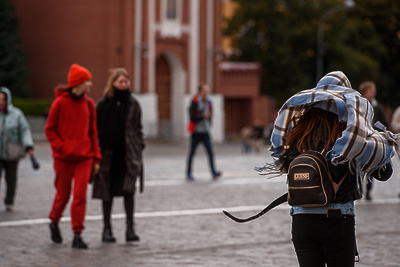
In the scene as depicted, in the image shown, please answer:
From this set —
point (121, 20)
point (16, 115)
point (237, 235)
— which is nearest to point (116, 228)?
point (237, 235)

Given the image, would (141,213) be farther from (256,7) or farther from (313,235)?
(256,7)

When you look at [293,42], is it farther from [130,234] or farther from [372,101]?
[130,234]

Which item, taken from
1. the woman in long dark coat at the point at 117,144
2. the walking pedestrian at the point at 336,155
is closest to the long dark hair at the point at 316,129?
the walking pedestrian at the point at 336,155

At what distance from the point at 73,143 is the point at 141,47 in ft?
110

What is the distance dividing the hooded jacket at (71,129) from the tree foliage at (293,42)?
4081 centimetres

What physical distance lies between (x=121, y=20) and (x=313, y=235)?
1480 inches

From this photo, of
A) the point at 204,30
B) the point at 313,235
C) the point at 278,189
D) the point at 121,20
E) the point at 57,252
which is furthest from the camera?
the point at 204,30

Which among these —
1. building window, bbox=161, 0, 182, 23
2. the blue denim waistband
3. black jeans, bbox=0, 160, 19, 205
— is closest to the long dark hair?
the blue denim waistband

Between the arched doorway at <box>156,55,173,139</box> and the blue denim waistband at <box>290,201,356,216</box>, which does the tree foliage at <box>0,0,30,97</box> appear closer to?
the arched doorway at <box>156,55,173,139</box>

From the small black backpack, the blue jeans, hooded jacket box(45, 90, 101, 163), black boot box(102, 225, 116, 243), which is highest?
the small black backpack

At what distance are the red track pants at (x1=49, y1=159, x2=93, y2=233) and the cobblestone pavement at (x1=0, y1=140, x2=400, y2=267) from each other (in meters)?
0.32

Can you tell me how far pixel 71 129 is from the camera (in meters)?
9.67

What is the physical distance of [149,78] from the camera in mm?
43406

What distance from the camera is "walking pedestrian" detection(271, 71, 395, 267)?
4.96m
